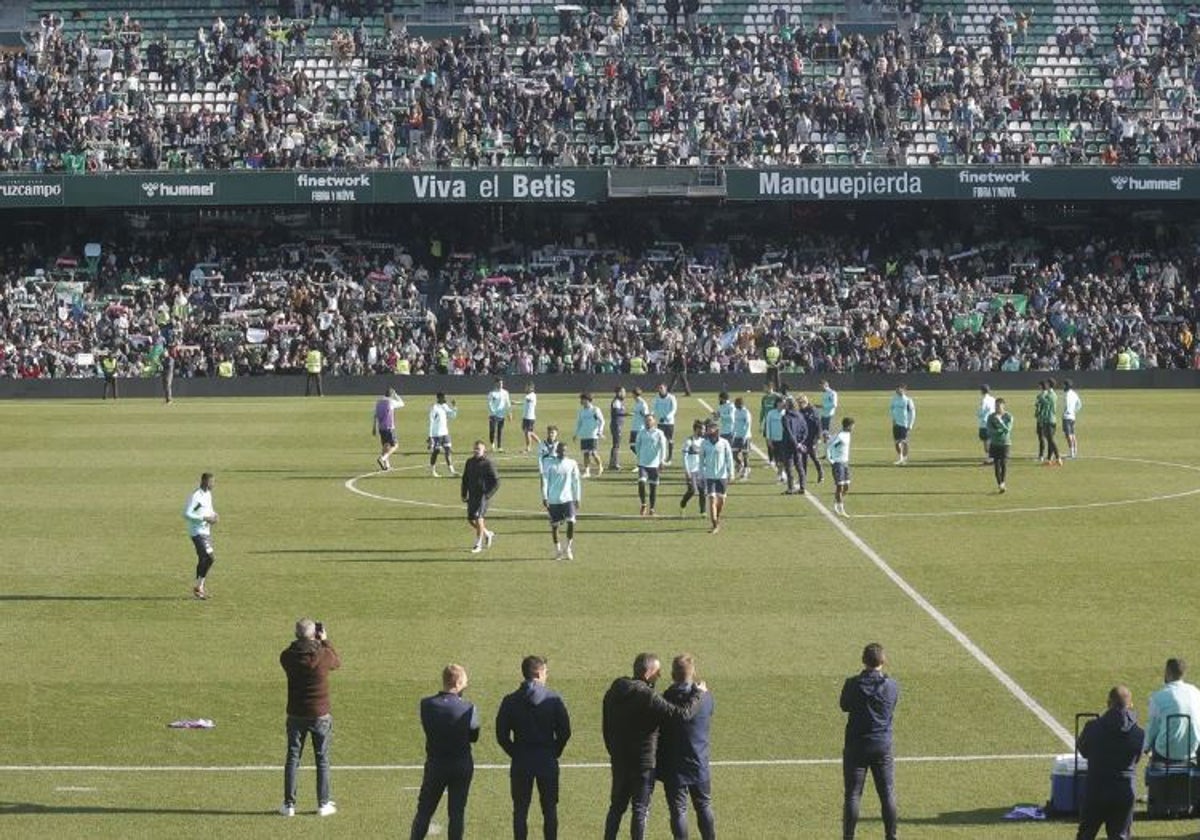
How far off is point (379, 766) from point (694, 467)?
1708 cm

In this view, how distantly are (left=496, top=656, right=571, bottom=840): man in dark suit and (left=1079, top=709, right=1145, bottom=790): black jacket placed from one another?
151 inches

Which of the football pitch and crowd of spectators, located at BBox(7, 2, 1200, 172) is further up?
crowd of spectators, located at BBox(7, 2, 1200, 172)

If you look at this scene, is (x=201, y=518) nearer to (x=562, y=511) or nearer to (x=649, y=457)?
(x=562, y=511)

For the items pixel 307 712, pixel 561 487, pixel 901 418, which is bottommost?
pixel 307 712

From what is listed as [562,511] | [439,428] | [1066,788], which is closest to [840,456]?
[562,511]

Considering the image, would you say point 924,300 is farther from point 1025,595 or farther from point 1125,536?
point 1025,595

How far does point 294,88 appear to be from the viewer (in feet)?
244

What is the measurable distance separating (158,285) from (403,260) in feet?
29.0

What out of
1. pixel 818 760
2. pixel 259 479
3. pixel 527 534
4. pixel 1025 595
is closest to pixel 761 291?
pixel 259 479

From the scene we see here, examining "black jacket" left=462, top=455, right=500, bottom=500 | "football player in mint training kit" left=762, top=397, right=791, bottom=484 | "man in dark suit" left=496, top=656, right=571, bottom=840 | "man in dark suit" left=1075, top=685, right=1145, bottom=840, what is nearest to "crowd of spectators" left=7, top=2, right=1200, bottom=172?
"football player in mint training kit" left=762, top=397, right=791, bottom=484

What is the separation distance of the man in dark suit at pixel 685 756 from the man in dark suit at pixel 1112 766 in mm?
2765

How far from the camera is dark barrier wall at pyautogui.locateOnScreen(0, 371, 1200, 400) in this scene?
207 ft

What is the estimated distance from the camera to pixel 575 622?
83.2 ft

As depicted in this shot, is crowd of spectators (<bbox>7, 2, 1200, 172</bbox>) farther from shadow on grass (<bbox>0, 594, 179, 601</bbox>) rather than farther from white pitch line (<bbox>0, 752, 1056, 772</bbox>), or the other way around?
white pitch line (<bbox>0, 752, 1056, 772</bbox>)
